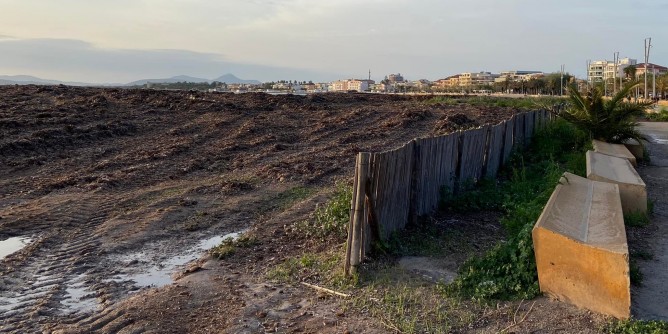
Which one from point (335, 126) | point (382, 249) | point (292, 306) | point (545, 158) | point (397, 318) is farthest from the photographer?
point (335, 126)

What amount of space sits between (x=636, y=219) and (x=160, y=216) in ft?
19.6

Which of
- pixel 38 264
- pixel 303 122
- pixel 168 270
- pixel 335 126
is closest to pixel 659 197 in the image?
pixel 168 270

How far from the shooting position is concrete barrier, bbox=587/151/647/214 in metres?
8.33

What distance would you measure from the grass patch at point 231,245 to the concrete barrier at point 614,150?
826 centimetres

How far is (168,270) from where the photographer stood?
6.18 meters

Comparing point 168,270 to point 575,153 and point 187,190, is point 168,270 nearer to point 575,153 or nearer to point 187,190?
point 187,190

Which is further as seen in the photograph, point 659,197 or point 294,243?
point 659,197

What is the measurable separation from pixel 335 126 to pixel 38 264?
13.3m

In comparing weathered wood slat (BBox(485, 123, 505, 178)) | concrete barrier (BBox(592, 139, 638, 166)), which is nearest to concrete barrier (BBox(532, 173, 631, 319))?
weathered wood slat (BBox(485, 123, 505, 178))

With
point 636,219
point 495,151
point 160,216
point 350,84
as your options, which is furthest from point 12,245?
point 350,84

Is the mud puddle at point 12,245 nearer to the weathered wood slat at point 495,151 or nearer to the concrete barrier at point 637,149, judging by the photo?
the weathered wood slat at point 495,151

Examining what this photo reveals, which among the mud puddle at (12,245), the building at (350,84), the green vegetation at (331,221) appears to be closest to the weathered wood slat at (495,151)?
the green vegetation at (331,221)

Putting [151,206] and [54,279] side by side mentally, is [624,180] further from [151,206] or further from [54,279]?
[54,279]

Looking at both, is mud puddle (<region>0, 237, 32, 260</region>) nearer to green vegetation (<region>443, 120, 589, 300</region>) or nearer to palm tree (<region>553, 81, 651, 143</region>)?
green vegetation (<region>443, 120, 589, 300</region>)
